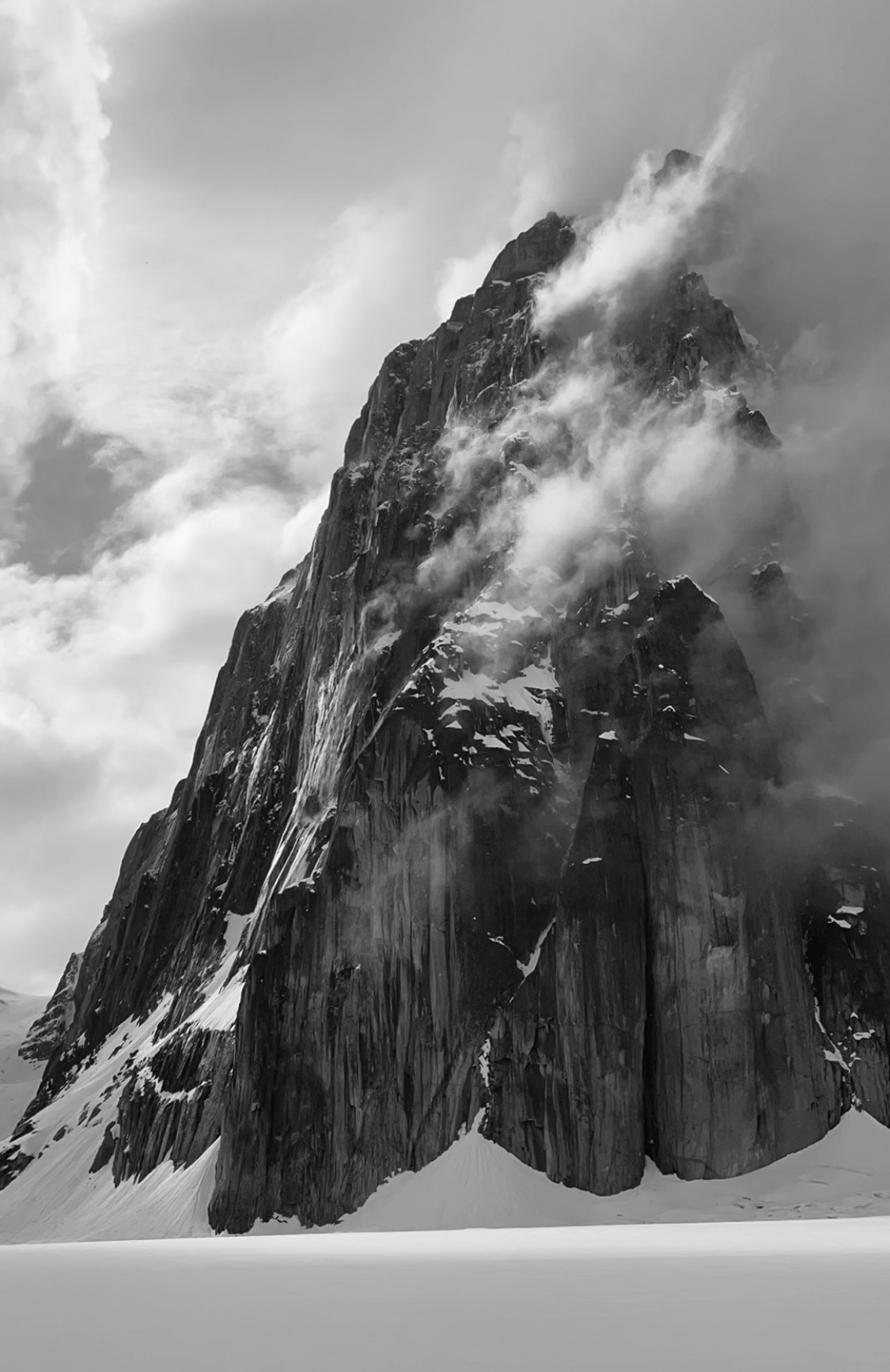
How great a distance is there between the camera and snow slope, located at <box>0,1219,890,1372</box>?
15867 millimetres

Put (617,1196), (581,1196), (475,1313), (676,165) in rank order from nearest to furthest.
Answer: (475,1313)
(617,1196)
(581,1196)
(676,165)

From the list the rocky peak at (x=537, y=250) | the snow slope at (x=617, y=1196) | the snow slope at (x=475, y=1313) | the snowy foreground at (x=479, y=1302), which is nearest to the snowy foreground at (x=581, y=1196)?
the snow slope at (x=617, y=1196)

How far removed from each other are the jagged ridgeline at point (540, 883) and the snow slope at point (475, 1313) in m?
48.3

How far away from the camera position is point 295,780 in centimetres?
14438

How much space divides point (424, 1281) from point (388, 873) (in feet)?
239

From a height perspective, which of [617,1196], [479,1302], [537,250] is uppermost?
[537,250]

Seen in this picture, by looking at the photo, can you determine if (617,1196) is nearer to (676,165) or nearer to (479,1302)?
(479,1302)

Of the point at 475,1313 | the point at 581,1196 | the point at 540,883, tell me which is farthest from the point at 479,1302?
the point at 540,883

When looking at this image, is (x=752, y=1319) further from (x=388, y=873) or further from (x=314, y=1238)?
(x=388, y=873)

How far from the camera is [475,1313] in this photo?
2081cm

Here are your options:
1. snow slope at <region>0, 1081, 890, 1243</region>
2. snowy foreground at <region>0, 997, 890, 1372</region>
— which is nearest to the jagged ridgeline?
snow slope at <region>0, 1081, 890, 1243</region>

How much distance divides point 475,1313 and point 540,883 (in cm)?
8035

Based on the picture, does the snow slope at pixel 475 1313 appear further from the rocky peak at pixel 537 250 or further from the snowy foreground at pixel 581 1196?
the rocky peak at pixel 537 250

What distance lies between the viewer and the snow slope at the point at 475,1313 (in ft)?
52.1
